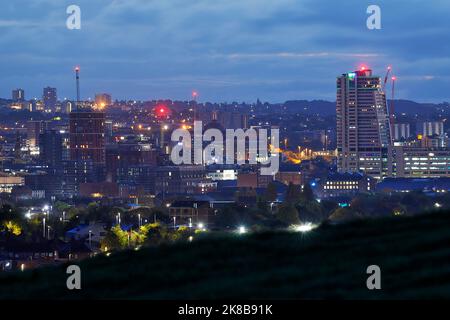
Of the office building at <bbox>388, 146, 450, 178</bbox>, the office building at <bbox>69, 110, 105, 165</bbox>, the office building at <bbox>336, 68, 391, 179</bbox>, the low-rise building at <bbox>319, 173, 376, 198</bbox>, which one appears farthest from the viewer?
the office building at <bbox>69, 110, 105, 165</bbox>

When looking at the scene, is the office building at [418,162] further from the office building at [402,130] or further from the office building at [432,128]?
the office building at [432,128]

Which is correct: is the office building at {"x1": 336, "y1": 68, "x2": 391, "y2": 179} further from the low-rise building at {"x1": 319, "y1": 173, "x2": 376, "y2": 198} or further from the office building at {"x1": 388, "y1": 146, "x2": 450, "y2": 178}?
the low-rise building at {"x1": 319, "y1": 173, "x2": 376, "y2": 198}

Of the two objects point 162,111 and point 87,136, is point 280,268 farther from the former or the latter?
point 162,111

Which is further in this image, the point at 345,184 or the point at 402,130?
the point at 402,130

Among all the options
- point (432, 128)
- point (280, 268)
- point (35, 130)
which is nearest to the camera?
point (280, 268)

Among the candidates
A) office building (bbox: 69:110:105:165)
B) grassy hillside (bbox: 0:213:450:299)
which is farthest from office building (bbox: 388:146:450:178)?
grassy hillside (bbox: 0:213:450:299)

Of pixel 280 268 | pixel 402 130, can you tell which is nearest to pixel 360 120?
pixel 402 130
